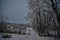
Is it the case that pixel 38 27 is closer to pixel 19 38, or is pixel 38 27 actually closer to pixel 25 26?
pixel 25 26

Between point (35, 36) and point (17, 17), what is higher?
point (17, 17)

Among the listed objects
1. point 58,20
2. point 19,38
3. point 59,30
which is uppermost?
point 58,20

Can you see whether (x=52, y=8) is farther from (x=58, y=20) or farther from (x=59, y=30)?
(x=59, y=30)

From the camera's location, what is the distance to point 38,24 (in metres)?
2.21

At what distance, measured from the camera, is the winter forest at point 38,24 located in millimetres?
2186

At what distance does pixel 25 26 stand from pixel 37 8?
383mm

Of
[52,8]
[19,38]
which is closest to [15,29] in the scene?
[19,38]

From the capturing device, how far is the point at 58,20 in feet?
7.22

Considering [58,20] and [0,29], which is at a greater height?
[58,20]

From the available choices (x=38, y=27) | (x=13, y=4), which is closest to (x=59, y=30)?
(x=38, y=27)

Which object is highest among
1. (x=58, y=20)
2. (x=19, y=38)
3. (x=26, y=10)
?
(x=26, y=10)

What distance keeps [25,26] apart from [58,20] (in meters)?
0.59

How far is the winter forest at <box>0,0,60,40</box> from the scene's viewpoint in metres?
2.19

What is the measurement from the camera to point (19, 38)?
7.20 ft
